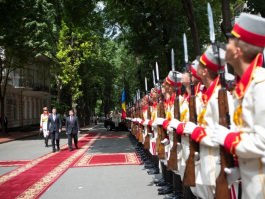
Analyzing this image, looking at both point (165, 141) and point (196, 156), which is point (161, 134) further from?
point (196, 156)

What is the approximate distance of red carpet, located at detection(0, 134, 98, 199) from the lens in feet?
31.7

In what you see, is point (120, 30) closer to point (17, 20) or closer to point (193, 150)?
point (17, 20)

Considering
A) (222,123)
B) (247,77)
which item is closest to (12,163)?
(222,123)

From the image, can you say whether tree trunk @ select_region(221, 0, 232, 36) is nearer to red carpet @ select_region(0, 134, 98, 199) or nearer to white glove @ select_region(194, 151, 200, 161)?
red carpet @ select_region(0, 134, 98, 199)

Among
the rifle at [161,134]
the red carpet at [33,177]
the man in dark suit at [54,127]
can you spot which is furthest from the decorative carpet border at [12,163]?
the rifle at [161,134]

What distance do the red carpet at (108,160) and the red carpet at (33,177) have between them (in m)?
0.38

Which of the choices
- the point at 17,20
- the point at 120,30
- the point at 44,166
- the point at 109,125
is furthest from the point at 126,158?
the point at 109,125

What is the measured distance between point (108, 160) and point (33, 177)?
388 centimetres

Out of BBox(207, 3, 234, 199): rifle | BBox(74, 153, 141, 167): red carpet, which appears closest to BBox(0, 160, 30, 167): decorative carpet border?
BBox(74, 153, 141, 167): red carpet

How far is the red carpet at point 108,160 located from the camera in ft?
47.1

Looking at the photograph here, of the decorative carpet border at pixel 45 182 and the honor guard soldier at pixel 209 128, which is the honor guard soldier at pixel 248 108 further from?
the decorative carpet border at pixel 45 182

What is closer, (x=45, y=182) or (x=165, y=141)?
(x=165, y=141)

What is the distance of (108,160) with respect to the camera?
15.4 meters

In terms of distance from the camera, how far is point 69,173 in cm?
1245
